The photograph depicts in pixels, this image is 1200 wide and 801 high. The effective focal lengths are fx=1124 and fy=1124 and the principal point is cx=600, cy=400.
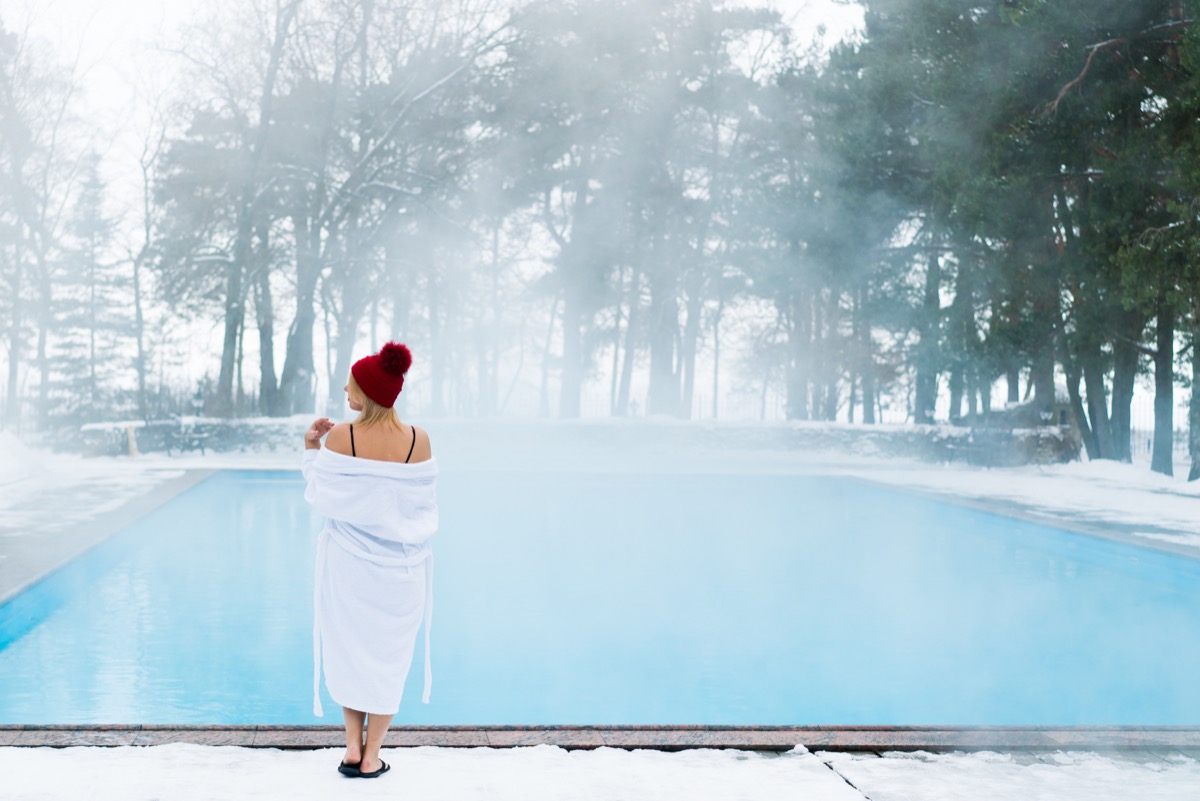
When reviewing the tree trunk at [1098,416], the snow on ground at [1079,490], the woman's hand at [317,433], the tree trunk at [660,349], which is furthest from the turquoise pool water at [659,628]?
the tree trunk at [660,349]

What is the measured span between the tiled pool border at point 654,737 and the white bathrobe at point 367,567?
30cm

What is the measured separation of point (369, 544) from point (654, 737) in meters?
0.94

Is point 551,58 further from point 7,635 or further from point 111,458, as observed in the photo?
point 7,635

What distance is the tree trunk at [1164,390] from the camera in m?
13.2

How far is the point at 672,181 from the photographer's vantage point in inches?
889

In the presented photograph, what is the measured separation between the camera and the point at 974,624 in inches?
247

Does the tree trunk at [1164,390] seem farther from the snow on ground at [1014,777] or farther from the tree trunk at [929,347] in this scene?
the snow on ground at [1014,777]

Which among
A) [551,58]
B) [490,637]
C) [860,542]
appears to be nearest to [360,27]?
[551,58]

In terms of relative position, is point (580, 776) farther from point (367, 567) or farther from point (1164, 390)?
point (1164, 390)

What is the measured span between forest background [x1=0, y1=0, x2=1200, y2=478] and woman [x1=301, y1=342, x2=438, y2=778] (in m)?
9.51

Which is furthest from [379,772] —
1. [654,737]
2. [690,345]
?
[690,345]

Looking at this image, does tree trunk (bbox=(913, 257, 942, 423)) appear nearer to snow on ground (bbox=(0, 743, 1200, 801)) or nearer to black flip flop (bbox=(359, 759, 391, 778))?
snow on ground (bbox=(0, 743, 1200, 801))

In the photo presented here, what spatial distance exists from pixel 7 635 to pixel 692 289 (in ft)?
62.2

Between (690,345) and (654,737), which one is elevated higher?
(690,345)
